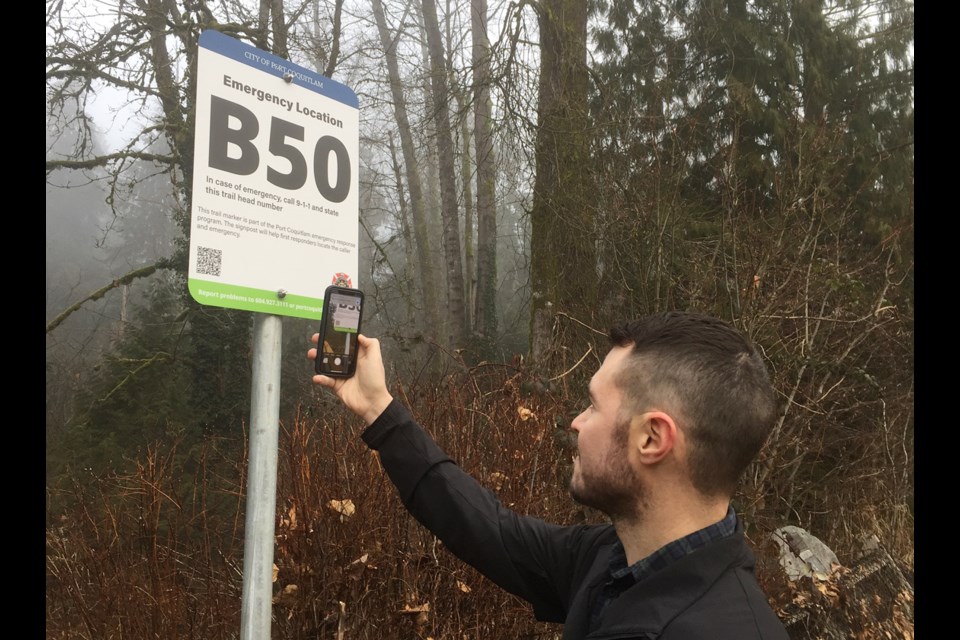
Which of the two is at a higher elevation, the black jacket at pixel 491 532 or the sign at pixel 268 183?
the sign at pixel 268 183

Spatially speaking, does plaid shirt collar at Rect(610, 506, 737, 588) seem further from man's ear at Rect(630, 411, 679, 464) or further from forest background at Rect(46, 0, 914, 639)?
forest background at Rect(46, 0, 914, 639)

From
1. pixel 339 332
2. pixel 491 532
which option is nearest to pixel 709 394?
pixel 491 532

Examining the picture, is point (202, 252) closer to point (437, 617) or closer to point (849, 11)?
point (437, 617)

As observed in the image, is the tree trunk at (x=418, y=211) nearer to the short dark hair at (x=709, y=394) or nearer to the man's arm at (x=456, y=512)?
the man's arm at (x=456, y=512)

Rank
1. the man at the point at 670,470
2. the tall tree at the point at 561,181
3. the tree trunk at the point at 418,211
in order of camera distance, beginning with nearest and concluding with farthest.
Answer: the man at the point at 670,470 < the tall tree at the point at 561,181 < the tree trunk at the point at 418,211

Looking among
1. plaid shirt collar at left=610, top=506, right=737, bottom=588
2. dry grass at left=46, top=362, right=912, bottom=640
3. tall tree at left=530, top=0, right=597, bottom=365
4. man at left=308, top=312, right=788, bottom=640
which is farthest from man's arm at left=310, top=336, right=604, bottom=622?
tall tree at left=530, top=0, right=597, bottom=365

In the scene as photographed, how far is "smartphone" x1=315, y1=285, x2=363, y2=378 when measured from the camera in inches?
80.2

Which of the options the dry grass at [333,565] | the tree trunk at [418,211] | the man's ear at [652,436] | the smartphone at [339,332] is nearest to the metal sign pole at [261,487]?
the smartphone at [339,332]

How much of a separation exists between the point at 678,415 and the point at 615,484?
0.22m

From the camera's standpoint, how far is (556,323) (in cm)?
782

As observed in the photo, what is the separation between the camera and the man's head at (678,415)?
5.75 ft

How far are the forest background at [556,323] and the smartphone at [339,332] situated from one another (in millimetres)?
1539

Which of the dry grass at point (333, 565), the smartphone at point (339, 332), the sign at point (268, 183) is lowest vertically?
the dry grass at point (333, 565)
